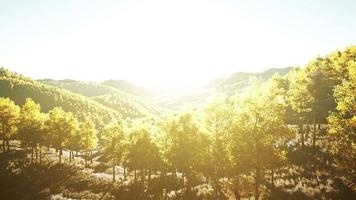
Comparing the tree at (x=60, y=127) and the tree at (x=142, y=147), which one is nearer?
the tree at (x=142, y=147)

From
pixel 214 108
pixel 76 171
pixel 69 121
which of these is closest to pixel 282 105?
pixel 214 108

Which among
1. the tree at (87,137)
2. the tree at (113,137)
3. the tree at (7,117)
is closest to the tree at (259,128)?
the tree at (113,137)

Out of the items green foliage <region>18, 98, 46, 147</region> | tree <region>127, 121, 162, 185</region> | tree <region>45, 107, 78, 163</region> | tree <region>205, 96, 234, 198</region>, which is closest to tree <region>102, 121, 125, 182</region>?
tree <region>127, 121, 162, 185</region>

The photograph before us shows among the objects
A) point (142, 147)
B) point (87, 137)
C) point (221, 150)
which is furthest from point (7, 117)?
point (221, 150)

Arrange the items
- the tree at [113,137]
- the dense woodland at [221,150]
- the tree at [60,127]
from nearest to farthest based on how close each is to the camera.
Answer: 1. the dense woodland at [221,150]
2. the tree at [113,137]
3. the tree at [60,127]

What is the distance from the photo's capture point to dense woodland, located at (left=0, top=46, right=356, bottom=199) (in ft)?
79.0

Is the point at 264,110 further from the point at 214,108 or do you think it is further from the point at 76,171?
the point at 76,171

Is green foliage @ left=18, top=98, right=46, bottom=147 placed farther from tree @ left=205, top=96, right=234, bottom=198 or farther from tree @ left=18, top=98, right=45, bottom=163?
tree @ left=205, top=96, right=234, bottom=198

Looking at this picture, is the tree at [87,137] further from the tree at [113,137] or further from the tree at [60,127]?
the tree at [113,137]

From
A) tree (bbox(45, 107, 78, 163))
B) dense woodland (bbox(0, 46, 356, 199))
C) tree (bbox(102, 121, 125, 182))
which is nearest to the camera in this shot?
dense woodland (bbox(0, 46, 356, 199))

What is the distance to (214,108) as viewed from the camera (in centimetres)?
3139

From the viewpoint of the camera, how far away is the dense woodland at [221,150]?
24.1 meters

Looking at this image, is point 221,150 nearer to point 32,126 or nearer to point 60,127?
point 60,127

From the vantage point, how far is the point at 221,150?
97.7 feet
